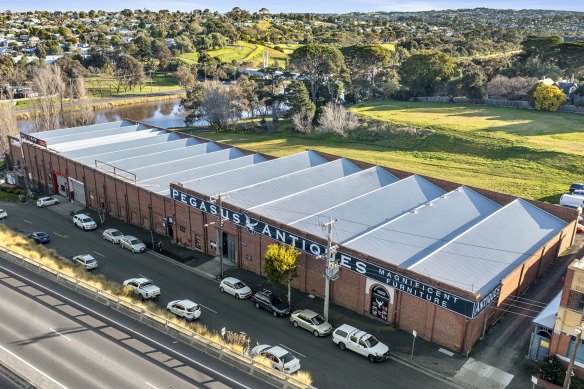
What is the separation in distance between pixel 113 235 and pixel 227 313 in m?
17.8

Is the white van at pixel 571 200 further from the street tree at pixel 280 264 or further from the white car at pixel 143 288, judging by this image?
the white car at pixel 143 288

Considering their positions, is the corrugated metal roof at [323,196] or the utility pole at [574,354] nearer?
the utility pole at [574,354]

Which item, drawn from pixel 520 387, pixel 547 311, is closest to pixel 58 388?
pixel 520 387

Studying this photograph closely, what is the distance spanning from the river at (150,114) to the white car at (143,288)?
8555cm

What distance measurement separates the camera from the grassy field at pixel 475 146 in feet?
224

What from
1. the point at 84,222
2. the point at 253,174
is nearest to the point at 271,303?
the point at 253,174

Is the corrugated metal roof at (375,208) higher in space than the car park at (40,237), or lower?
higher

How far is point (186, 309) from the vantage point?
115ft

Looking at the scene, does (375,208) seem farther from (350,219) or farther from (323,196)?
(323,196)

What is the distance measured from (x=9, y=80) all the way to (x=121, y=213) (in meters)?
111

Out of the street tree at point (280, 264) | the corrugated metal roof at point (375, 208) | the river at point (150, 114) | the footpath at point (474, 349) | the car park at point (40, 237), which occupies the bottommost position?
the river at point (150, 114)

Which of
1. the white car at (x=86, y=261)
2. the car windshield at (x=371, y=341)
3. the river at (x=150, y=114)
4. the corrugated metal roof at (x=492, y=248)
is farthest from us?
the river at (x=150, y=114)

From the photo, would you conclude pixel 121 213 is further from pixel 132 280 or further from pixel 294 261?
pixel 294 261

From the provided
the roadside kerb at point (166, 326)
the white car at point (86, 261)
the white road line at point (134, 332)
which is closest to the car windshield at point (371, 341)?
the roadside kerb at point (166, 326)
